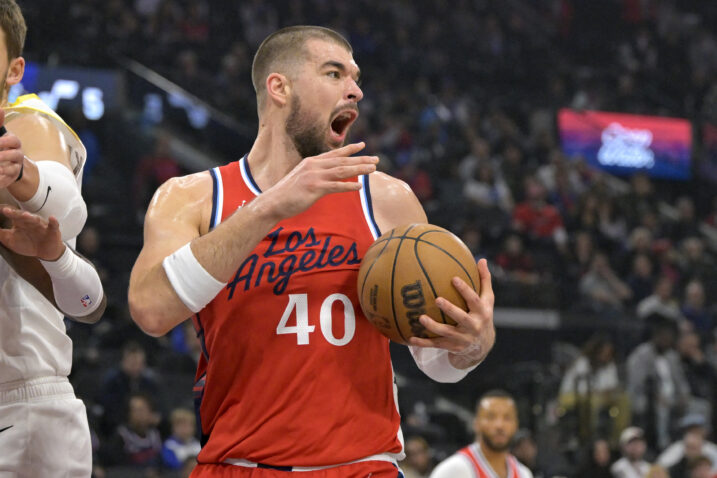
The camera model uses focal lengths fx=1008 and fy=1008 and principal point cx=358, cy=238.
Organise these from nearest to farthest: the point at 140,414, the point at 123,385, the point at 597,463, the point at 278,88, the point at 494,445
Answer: the point at 278,88, the point at 494,445, the point at 140,414, the point at 123,385, the point at 597,463

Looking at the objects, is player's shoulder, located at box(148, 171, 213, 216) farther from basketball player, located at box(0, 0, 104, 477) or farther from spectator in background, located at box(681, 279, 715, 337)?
spectator in background, located at box(681, 279, 715, 337)

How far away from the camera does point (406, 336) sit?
3.14 metres

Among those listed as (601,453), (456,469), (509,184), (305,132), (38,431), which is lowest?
(601,453)

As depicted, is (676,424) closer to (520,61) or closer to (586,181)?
(586,181)

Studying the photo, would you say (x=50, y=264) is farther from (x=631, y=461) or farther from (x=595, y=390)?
(x=595, y=390)

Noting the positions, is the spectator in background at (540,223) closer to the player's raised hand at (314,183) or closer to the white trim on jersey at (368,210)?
the white trim on jersey at (368,210)

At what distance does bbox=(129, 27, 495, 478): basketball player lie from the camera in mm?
3084

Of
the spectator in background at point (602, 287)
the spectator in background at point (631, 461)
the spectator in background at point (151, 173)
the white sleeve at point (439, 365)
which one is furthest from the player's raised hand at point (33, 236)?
the spectator in background at point (602, 287)

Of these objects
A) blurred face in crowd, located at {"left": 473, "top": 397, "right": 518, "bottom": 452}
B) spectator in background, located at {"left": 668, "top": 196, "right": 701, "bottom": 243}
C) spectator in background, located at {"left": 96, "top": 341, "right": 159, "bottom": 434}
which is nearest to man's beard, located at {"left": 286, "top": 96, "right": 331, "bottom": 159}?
blurred face in crowd, located at {"left": 473, "top": 397, "right": 518, "bottom": 452}

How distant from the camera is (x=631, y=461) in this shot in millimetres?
10203

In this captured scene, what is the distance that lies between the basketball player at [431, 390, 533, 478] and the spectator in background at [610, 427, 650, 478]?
3174mm

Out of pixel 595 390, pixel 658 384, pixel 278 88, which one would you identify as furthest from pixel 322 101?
pixel 658 384

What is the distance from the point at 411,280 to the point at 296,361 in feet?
1.53

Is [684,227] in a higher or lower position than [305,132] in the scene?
lower
